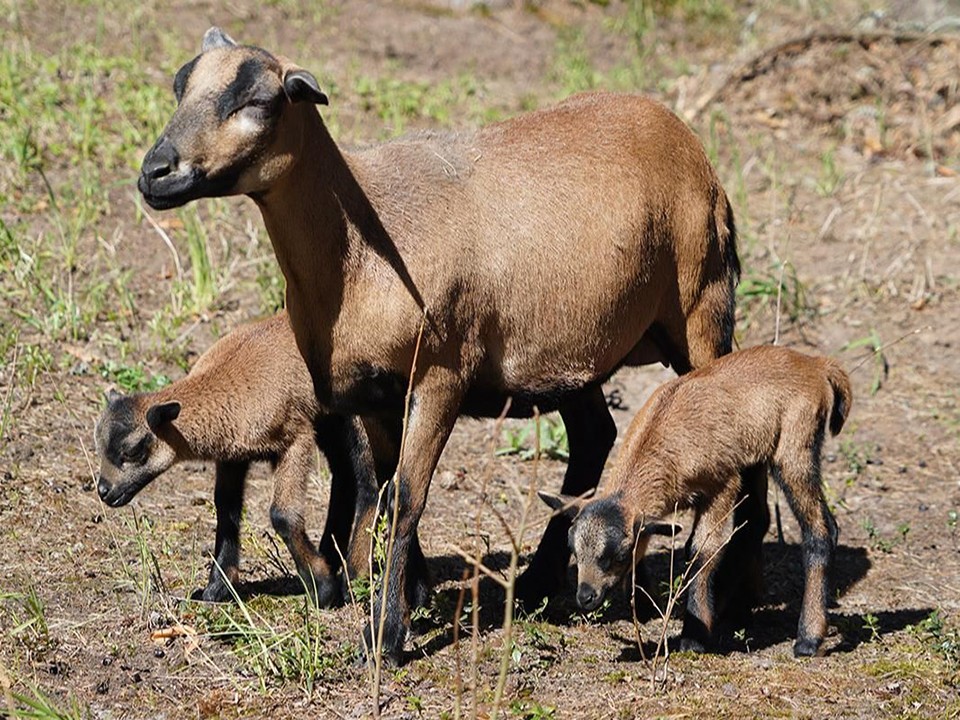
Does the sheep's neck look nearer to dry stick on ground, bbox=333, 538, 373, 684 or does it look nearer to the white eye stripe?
the white eye stripe

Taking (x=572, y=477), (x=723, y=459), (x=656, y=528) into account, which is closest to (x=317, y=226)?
(x=656, y=528)

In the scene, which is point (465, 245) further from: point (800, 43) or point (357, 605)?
point (800, 43)

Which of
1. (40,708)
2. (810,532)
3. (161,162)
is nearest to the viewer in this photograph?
(40,708)

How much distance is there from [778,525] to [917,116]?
620 cm

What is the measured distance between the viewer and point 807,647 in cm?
673

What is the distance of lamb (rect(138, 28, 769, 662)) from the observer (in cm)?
586

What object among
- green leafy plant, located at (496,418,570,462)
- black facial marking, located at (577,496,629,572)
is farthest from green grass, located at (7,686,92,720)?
green leafy plant, located at (496,418,570,462)

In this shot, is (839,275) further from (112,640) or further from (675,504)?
(112,640)

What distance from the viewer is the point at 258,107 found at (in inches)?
227

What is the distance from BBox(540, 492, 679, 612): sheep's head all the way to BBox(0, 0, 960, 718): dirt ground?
0.38 m

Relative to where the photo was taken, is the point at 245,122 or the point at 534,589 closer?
the point at 245,122

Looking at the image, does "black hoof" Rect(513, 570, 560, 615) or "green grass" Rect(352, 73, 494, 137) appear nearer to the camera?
"black hoof" Rect(513, 570, 560, 615)

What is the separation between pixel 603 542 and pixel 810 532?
1068 millimetres

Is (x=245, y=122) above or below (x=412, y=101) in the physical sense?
above
